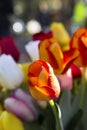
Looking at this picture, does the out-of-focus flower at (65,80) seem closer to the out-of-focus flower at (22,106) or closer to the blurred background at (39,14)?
the out-of-focus flower at (22,106)

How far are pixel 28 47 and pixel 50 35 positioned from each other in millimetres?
40

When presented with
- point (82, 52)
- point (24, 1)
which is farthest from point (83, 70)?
point (24, 1)

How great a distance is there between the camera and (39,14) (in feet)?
13.4

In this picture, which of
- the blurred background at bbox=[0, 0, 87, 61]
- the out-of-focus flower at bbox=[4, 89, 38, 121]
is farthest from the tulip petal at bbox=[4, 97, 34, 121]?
the blurred background at bbox=[0, 0, 87, 61]

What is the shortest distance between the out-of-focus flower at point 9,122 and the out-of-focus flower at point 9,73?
0.13 ft

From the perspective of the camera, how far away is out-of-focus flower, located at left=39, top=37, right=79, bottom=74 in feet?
1.57

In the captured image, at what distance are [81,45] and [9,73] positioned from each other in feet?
0.31

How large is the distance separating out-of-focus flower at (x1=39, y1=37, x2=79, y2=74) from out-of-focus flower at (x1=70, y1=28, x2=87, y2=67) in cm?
1

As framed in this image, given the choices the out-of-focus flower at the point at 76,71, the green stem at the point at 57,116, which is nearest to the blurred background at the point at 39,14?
the out-of-focus flower at the point at 76,71

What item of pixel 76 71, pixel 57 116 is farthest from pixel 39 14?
pixel 57 116

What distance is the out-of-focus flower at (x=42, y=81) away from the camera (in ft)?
1.39

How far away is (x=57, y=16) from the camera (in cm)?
394

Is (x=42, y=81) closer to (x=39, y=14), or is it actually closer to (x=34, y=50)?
(x=34, y=50)

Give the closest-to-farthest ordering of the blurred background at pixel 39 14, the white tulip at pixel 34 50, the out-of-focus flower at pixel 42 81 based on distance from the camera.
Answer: the out-of-focus flower at pixel 42 81 → the white tulip at pixel 34 50 → the blurred background at pixel 39 14
